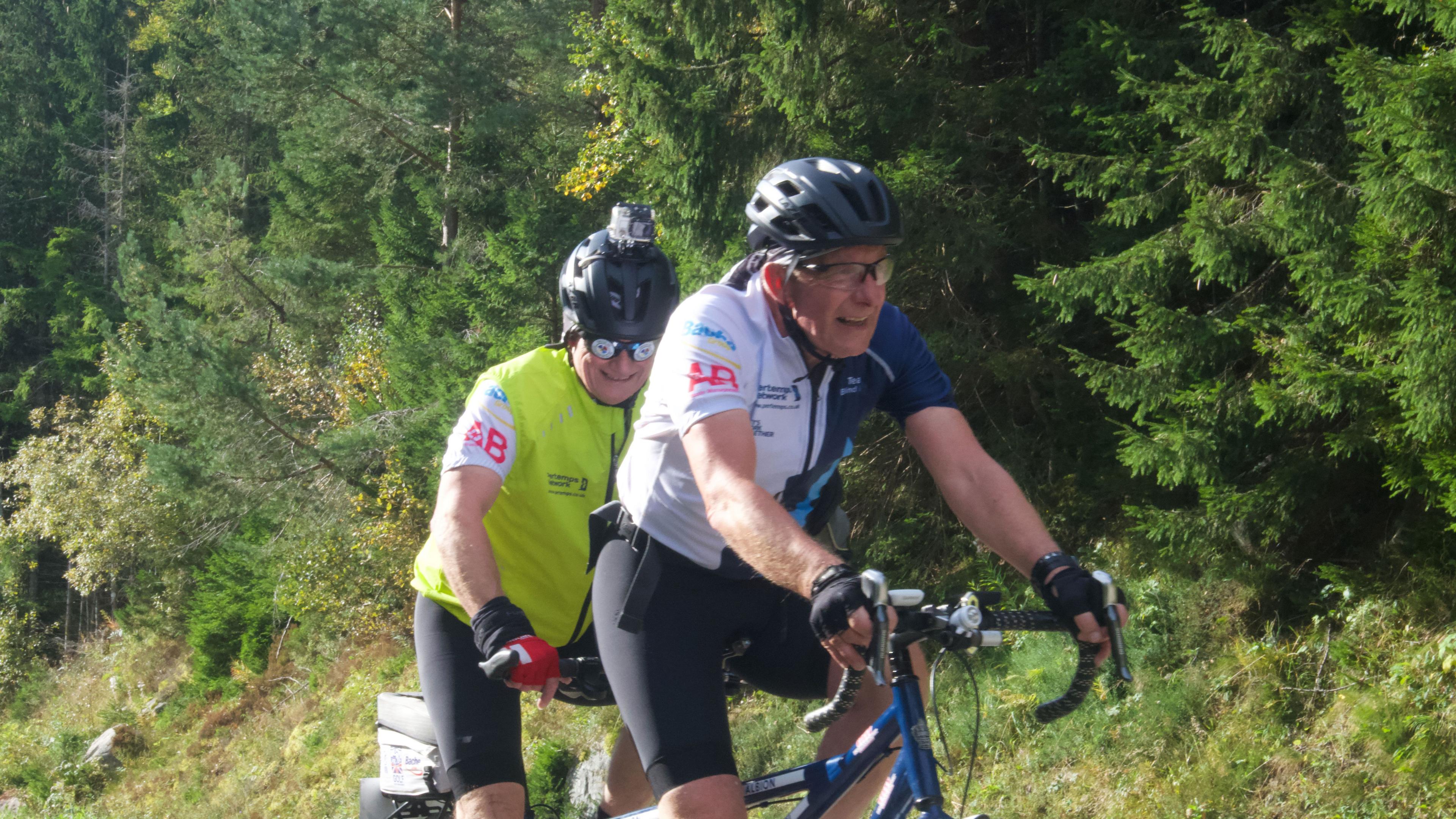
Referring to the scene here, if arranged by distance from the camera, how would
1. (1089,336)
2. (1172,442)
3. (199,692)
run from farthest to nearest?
(199,692), (1089,336), (1172,442)

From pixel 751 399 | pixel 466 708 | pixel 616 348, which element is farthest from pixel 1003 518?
pixel 466 708

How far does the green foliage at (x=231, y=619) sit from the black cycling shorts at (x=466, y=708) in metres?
30.2

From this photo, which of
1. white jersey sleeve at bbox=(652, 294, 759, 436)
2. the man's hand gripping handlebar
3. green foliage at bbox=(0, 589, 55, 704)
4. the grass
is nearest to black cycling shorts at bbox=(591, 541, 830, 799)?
the man's hand gripping handlebar

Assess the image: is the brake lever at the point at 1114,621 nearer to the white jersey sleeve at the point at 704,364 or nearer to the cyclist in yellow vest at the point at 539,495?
the white jersey sleeve at the point at 704,364

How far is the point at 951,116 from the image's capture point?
8898 millimetres

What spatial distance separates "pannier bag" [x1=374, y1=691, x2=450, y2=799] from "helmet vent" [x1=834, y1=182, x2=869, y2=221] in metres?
2.14

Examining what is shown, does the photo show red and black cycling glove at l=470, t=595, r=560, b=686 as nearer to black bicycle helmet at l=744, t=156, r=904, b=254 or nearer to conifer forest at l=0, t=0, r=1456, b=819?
black bicycle helmet at l=744, t=156, r=904, b=254

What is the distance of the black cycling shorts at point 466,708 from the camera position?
11.5ft

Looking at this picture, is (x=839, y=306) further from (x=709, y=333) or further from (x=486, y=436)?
(x=486, y=436)

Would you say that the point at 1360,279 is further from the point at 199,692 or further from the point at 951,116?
the point at 199,692

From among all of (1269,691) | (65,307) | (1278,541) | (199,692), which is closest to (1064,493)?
(1278,541)

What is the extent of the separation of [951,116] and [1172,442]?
11.2 ft

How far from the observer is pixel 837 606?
2.17 metres

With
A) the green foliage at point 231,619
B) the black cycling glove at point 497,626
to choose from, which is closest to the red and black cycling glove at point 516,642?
the black cycling glove at point 497,626
